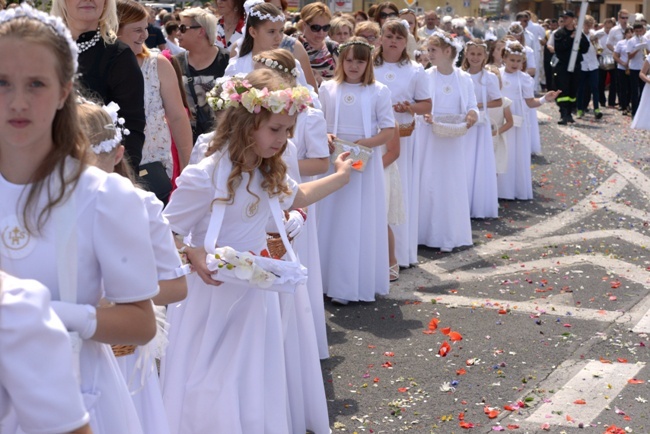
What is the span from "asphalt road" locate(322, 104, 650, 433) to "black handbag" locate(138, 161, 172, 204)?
5.20 feet

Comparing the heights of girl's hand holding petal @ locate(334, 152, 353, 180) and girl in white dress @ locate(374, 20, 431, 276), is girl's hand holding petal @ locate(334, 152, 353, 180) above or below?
above

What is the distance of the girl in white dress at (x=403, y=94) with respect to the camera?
9125 mm

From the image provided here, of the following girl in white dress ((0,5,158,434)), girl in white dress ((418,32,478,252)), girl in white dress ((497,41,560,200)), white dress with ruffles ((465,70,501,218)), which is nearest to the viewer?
girl in white dress ((0,5,158,434))

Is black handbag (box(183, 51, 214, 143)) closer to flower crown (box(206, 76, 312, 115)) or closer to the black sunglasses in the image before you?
the black sunglasses

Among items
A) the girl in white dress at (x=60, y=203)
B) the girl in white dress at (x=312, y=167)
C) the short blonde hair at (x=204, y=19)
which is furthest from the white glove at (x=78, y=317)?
the short blonde hair at (x=204, y=19)

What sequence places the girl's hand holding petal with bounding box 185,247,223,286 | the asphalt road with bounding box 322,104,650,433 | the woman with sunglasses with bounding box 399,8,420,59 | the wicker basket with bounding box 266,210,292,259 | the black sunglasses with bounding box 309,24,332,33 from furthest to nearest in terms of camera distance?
the woman with sunglasses with bounding box 399,8,420,59 → the black sunglasses with bounding box 309,24,332,33 → the asphalt road with bounding box 322,104,650,433 → the wicker basket with bounding box 266,210,292,259 → the girl's hand holding petal with bounding box 185,247,223,286

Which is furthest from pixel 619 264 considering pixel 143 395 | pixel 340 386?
pixel 143 395

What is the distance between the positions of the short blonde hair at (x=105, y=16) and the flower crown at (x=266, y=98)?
81cm

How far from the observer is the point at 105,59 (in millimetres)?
5203

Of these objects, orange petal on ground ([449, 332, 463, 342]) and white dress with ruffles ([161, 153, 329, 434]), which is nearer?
white dress with ruffles ([161, 153, 329, 434])

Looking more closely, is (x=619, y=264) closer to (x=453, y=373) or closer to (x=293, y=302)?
(x=453, y=373)

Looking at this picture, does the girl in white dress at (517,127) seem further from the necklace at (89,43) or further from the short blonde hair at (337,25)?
the necklace at (89,43)

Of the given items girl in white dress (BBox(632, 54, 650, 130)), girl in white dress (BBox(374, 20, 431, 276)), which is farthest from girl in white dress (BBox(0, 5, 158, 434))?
girl in white dress (BBox(632, 54, 650, 130))

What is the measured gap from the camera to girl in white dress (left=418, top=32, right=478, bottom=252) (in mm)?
10352
